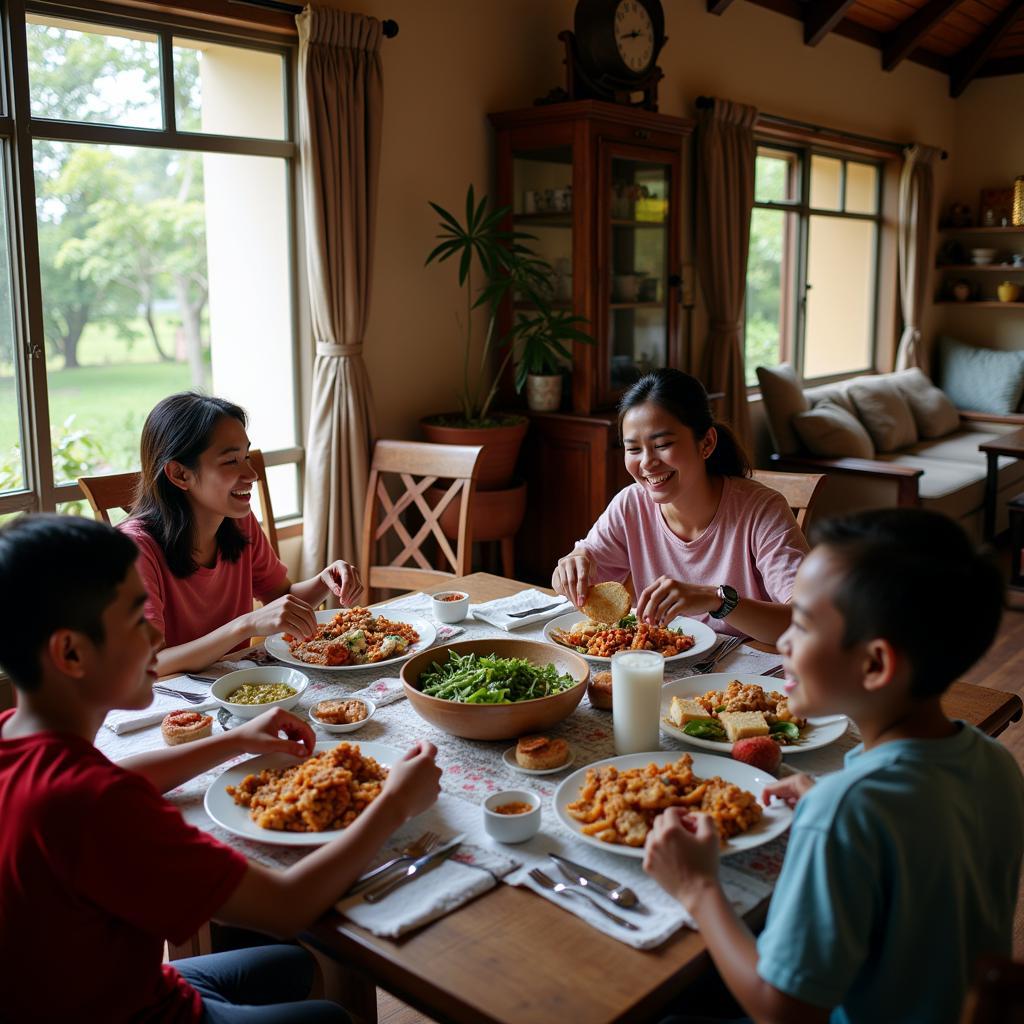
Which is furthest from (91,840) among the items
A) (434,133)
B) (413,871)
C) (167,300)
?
(434,133)

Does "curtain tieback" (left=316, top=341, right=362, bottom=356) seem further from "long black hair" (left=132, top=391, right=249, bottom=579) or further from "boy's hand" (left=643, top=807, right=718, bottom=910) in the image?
"boy's hand" (left=643, top=807, right=718, bottom=910)

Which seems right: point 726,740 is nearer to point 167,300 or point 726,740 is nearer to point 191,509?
point 191,509

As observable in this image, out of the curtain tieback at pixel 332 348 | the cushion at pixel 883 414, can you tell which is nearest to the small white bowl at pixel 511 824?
the curtain tieback at pixel 332 348

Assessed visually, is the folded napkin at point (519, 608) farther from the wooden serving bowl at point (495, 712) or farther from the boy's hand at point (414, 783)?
the boy's hand at point (414, 783)

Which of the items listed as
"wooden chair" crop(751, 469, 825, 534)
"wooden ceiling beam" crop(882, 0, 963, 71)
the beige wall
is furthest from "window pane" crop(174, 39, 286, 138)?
"wooden ceiling beam" crop(882, 0, 963, 71)

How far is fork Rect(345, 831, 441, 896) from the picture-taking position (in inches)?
46.1

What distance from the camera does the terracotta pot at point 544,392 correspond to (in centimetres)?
416

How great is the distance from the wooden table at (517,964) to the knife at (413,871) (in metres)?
0.05

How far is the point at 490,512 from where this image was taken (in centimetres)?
387

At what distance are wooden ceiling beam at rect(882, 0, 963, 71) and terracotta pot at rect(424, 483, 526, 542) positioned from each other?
423 centimetres

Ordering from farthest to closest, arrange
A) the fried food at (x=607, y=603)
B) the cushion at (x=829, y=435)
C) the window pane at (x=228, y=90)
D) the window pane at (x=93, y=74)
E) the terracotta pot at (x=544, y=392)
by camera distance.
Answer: the cushion at (x=829, y=435)
the terracotta pot at (x=544, y=392)
the window pane at (x=228, y=90)
the window pane at (x=93, y=74)
the fried food at (x=607, y=603)

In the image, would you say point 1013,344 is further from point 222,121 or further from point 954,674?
point 954,674

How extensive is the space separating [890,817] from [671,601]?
85cm

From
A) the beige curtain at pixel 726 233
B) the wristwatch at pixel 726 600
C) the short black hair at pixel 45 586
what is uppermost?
the beige curtain at pixel 726 233
